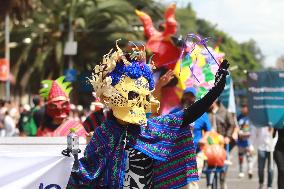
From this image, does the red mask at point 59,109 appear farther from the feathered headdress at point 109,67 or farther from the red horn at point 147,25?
the red horn at point 147,25

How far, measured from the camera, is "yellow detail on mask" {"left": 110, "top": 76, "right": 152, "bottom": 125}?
5.29 metres

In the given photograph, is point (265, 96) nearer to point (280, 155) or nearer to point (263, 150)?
point (263, 150)

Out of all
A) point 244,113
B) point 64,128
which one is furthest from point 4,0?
point 64,128

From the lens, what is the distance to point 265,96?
47.6 feet

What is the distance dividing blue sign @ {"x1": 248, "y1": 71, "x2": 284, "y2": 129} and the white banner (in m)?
8.15

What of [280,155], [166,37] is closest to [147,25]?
[166,37]

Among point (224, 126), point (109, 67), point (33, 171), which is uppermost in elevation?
point (109, 67)

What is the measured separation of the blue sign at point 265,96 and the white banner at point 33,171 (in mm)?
8148

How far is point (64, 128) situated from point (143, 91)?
11.3ft

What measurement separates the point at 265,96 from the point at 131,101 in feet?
31.1

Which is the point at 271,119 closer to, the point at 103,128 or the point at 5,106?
the point at 103,128

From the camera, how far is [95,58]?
123 ft

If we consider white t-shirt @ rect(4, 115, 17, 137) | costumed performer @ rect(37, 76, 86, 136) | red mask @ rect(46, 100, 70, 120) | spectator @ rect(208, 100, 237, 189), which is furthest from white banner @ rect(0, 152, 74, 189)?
white t-shirt @ rect(4, 115, 17, 137)

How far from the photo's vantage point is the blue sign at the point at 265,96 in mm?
14141
